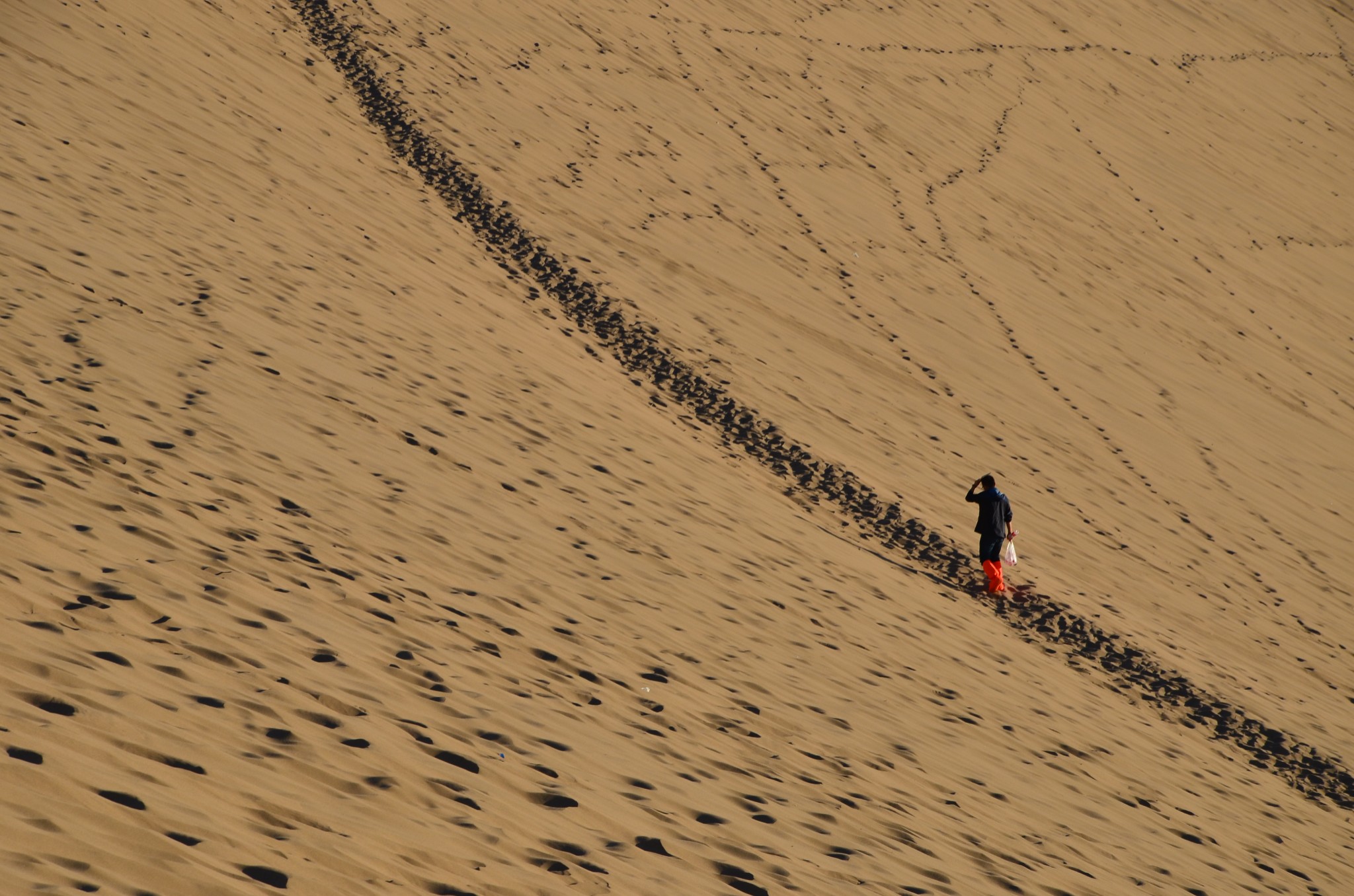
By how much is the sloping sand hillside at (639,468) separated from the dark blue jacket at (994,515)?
411 millimetres

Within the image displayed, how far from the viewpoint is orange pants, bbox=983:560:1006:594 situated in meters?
8.82

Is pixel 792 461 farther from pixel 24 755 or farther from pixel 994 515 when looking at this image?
pixel 24 755

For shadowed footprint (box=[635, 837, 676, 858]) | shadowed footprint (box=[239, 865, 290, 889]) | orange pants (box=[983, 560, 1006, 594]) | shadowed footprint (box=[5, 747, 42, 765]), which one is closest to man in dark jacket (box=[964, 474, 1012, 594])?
orange pants (box=[983, 560, 1006, 594])

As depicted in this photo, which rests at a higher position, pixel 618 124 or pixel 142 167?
pixel 618 124

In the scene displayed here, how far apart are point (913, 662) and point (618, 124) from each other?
10246 mm

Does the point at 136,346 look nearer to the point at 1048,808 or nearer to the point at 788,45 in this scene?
the point at 1048,808

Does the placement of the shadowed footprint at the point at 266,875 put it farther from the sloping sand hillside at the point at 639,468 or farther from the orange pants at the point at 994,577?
→ the orange pants at the point at 994,577

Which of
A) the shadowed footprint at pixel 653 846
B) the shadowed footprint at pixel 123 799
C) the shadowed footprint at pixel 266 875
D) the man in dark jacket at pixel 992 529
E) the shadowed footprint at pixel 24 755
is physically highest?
the man in dark jacket at pixel 992 529

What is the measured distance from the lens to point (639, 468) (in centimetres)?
862

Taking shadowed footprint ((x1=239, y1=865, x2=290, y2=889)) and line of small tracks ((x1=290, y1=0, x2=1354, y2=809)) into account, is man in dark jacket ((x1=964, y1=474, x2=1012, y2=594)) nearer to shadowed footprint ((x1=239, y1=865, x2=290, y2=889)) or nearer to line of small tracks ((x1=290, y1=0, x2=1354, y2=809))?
line of small tracks ((x1=290, y1=0, x2=1354, y2=809))

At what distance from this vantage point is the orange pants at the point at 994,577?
882cm

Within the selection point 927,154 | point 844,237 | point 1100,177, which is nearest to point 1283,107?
point 1100,177

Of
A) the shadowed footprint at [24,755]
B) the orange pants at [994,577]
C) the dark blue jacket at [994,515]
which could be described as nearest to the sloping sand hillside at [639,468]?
the shadowed footprint at [24,755]

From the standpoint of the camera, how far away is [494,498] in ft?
23.6
